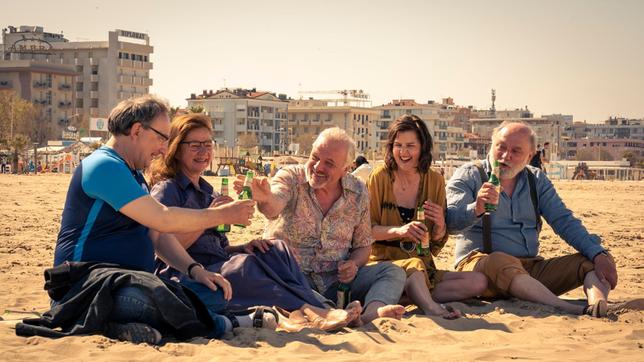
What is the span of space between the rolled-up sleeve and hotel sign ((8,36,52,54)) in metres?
122

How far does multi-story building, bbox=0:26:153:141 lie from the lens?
403 ft

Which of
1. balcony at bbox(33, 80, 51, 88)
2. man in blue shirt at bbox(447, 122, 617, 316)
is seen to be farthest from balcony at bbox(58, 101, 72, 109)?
man in blue shirt at bbox(447, 122, 617, 316)

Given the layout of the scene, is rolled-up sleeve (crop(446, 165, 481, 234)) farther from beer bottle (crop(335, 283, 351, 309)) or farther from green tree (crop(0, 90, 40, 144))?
green tree (crop(0, 90, 40, 144))

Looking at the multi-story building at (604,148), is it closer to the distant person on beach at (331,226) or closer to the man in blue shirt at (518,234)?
the man in blue shirt at (518,234)

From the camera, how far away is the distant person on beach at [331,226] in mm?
6762

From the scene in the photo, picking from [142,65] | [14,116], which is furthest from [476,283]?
[142,65]

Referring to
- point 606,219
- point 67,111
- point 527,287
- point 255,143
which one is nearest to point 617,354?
point 527,287

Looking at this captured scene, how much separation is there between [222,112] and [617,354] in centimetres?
14049

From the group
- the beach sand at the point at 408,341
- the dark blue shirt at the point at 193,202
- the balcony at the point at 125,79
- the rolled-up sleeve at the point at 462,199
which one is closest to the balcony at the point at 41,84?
the balcony at the point at 125,79

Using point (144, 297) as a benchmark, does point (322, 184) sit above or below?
above

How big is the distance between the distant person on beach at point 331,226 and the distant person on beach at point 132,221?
3.34 feet

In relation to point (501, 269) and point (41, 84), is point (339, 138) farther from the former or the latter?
point (41, 84)

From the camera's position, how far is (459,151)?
168 metres

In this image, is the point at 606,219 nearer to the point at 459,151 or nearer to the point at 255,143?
the point at 255,143
